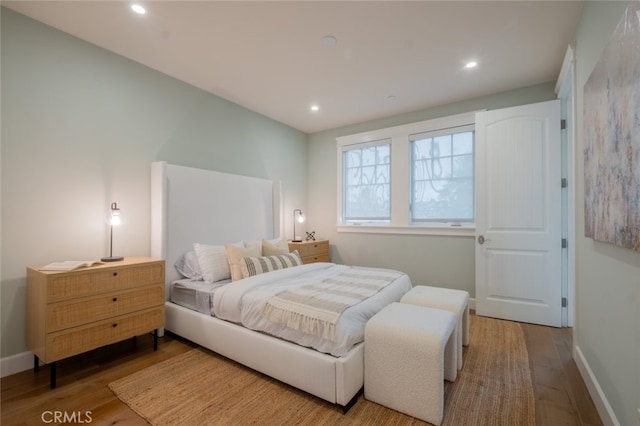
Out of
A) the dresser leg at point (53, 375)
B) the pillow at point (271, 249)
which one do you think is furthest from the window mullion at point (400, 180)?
the dresser leg at point (53, 375)

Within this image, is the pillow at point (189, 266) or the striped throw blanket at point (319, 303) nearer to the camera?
the striped throw blanket at point (319, 303)

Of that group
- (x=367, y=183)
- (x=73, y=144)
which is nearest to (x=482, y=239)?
(x=367, y=183)

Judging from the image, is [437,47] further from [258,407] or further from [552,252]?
[258,407]

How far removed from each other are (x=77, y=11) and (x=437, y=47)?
2.92 m

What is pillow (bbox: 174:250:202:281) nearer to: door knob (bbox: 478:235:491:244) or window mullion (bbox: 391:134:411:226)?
window mullion (bbox: 391:134:411:226)

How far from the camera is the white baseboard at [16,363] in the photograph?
2.08 m

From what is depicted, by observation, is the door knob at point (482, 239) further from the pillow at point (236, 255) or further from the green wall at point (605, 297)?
the pillow at point (236, 255)

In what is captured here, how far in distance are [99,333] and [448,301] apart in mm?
2688

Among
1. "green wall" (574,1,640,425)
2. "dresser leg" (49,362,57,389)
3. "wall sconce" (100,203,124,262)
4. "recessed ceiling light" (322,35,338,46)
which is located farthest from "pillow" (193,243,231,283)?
"green wall" (574,1,640,425)

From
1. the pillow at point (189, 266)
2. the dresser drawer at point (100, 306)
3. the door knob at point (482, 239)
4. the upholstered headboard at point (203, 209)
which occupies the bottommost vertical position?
the dresser drawer at point (100, 306)

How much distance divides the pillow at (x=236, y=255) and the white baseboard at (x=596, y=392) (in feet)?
8.65

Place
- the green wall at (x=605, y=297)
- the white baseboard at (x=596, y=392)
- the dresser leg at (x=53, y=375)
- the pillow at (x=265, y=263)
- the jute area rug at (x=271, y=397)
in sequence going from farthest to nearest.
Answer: the pillow at (x=265, y=263), the dresser leg at (x=53, y=375), the jute area rug at (x=271, y=397), the white baseboard at (x=596, y=392), the green wall at (x=605, y=297)

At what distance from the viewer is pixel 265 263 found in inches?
114

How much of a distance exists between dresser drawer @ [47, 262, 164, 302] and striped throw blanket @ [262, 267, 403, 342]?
113cm
